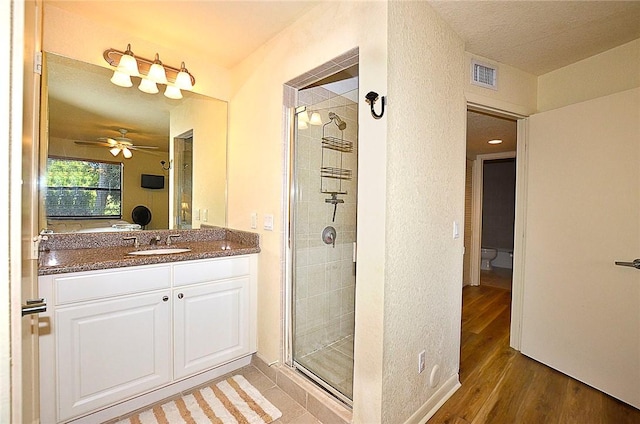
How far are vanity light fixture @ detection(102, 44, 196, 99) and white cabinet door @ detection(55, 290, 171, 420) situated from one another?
1497mm

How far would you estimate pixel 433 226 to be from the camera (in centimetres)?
176

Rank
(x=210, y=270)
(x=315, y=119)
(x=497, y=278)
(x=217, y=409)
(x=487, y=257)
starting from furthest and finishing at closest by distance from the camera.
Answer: (x=487, y=257) → (x=497, y=278) → (x=315, y=119) → (x=210, y=270) → (x=217, y=409)

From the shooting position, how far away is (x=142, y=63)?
212 cm

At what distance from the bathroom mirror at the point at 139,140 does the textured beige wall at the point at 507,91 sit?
78.3 inches

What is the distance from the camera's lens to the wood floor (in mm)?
1728

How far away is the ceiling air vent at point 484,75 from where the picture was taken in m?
2.10

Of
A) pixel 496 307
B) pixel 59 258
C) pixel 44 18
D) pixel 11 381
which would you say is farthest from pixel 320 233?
pixel 496 307

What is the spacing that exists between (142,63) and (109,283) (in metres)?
1.56

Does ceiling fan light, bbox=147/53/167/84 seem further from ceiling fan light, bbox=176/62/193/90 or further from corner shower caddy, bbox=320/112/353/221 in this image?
corner shower caddy, bbox=320/112/353/221

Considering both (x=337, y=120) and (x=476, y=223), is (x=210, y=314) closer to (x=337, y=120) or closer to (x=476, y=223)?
(x=337, y=120)

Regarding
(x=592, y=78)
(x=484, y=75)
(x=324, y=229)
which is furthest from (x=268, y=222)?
(x=592, y=78)

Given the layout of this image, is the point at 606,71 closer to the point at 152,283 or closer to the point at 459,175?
the point at 459,175

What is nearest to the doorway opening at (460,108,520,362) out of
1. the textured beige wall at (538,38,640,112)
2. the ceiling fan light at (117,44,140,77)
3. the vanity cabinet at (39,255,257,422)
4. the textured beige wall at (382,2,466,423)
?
the textured beige wall at (538,38,640,112)

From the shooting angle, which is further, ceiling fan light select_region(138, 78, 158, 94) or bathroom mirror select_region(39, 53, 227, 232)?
ceiling fan light select_region(138, 78, 158, 94)
